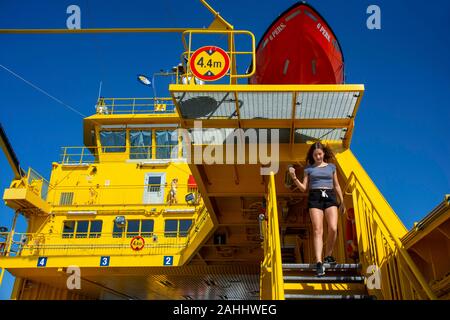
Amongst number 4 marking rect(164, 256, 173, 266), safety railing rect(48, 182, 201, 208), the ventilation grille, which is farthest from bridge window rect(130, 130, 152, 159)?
number 4 marking rect(164, 256, 173, 266)

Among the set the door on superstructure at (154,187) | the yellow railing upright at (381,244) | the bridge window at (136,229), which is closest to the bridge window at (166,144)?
the door on superstructure at (154,187)

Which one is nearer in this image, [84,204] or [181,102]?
[181,102]

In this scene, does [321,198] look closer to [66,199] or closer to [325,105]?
[325,105]

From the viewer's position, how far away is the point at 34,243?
1270cm

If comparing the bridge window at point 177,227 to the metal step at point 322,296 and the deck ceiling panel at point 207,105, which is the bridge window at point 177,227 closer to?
the deck ceiling panel at point 207,105

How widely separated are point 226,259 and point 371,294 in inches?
259

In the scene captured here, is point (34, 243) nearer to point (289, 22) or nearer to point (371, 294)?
point (289, 22)

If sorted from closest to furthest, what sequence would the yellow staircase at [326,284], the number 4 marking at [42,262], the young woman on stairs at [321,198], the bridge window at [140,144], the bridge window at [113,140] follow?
the yellow staircase at [326,284] → the young woman on stairs at [321,198] → the number 4 marking at [42,262] → the bridge window at [140,144] → the bridge window at [113,140]

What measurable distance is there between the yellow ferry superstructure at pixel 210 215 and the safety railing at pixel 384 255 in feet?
0.05

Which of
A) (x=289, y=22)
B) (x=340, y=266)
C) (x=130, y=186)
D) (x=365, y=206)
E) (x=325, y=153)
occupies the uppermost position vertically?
(x=130, y=186)

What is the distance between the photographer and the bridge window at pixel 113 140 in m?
16.5

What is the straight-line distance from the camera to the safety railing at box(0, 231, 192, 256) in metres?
12.0

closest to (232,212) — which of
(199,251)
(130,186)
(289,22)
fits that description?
(199,251)

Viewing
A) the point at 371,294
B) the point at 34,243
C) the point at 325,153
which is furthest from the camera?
the point at 34,243
